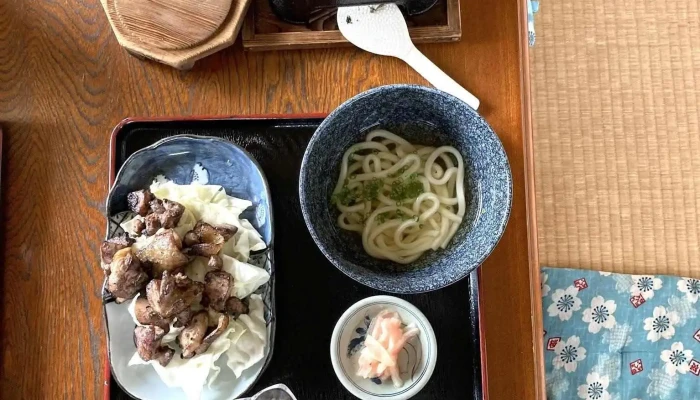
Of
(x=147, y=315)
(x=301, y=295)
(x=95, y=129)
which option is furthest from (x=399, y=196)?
(x=95, y=129)

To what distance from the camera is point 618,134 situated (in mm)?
Answer: 1472

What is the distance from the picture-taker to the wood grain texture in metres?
1.05

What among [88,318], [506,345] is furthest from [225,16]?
[506,345]

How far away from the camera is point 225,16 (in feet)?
3.45

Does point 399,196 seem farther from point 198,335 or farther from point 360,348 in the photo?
point 198,335

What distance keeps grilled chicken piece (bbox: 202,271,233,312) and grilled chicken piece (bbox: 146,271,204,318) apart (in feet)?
0.08

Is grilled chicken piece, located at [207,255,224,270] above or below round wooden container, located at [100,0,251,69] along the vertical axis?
below

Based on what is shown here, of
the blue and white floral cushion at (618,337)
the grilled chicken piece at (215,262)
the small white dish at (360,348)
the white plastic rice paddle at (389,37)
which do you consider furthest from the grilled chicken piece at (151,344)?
the blue and white floral cushion at (618,337)

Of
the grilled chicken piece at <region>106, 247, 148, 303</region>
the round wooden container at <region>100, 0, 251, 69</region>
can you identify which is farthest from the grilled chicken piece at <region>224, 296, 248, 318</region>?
the round wooden container at <region>100, 0, 251, 69</region>

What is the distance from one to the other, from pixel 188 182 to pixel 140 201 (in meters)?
0.10

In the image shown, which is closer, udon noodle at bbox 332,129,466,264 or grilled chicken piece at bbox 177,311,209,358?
grilled chicken piece at bbox 177,311,209,358

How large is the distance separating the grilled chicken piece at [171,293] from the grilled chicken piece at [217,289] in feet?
0.08

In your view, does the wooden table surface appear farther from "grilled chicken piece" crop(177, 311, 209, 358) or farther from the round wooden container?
"grilled chicken piece" crop(177, 311, 209, 358)

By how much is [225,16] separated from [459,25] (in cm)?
44
